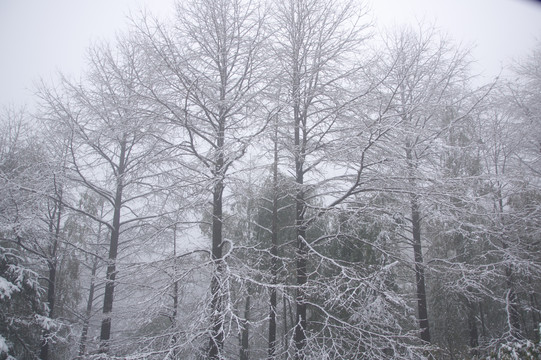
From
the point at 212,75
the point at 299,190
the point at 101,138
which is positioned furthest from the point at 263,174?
the point at 101,138

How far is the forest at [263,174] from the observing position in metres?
4.48

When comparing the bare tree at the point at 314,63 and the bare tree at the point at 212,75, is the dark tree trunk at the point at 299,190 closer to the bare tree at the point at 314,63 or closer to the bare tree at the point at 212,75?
the bare tree at the point at 314,63

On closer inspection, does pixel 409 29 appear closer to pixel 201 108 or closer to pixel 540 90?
pixel 540 90

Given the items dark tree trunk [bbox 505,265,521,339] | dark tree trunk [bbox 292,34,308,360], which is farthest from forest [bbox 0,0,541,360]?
dark tree trunk [bbox 505,265,521,339]

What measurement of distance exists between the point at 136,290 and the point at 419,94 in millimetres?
7956

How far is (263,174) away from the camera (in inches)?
214

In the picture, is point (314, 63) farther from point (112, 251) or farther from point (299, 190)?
point (112, 251)

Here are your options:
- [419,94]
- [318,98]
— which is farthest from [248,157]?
[419,94]

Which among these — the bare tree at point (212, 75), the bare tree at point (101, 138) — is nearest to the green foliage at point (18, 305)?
the bare tree at point (101, 138)

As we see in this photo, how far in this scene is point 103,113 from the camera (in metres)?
7.51

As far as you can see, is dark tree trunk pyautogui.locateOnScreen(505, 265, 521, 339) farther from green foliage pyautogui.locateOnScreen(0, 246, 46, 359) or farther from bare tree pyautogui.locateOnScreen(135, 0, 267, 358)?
green foliage pyautogui.locateOnScreen(0, 246, 46, 359)

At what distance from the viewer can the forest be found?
4.48 metres

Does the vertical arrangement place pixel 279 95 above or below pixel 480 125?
below

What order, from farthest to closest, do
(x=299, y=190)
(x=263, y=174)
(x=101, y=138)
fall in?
1. (x=101, y=138)
2. (x=299, y=190)
3. (x=263, y=174)
